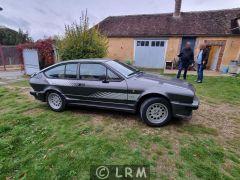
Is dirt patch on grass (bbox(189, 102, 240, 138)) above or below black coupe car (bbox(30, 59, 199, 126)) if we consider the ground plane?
below

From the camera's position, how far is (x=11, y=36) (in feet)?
83.1

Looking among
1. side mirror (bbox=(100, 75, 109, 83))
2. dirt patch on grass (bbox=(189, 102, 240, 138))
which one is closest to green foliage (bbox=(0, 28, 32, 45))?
side mirror (bbox=(100, 75, 109, 83))

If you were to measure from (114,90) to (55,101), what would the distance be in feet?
6.56

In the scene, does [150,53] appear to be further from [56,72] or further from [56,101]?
[56,101]

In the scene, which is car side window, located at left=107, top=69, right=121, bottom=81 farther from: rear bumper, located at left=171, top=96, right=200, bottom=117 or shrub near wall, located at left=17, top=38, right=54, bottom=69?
shrub near wall, located at left=17, top=38, right=54, bottom=69

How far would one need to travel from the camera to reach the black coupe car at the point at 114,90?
3.55 meters

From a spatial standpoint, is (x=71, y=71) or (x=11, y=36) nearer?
(x=71, y=71)

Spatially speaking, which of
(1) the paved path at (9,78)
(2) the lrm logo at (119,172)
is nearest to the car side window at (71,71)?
(2) the lrm logo at (119,172)

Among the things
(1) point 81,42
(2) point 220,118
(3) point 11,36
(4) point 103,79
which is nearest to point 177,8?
(1) point 81,42

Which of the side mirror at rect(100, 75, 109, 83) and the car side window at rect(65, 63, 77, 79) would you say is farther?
the car side window at rect(65, 63, 77, 79)

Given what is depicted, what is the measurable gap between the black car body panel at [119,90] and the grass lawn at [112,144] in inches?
17.7

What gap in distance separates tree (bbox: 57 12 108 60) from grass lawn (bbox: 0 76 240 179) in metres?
4.34

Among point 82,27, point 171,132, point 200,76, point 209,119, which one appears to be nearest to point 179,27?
point 200,76

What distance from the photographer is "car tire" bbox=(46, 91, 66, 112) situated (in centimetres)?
466
